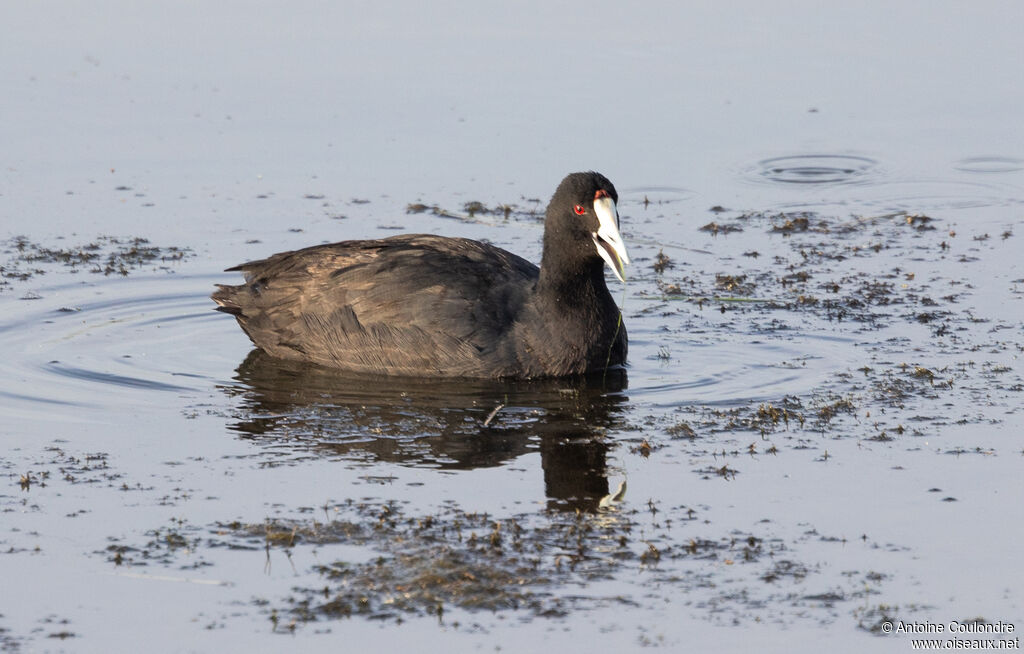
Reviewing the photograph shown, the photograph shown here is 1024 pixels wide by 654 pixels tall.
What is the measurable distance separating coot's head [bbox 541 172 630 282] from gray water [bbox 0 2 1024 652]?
781mm

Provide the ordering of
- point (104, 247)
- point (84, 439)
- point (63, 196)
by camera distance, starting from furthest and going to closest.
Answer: point (63, 196) → point (104, 247) → point (84, 439)

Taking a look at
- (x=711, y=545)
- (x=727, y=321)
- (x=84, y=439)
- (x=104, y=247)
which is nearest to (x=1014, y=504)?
(x=711, y=545)

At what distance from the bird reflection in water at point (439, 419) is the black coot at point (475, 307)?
12 centimetres

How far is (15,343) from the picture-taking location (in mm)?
10320

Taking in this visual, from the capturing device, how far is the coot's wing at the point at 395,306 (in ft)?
32.4

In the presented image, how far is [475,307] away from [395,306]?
516 millimetres

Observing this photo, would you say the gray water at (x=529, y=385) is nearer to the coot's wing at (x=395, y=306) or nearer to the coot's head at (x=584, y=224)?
the coot's wing at (x=395, y=306)

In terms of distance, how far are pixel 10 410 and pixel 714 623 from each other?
15.2 feet

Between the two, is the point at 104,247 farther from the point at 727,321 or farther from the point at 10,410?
the point at 727,321
